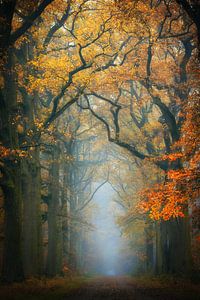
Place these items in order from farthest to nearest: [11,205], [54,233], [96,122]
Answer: [96,122]
[54,233]
[11,205]

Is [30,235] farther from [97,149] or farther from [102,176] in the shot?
[102,176]

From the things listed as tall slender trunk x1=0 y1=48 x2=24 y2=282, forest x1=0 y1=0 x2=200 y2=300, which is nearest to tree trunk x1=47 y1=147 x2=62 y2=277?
forest x1=0 y1=0 x2=200 y2=300

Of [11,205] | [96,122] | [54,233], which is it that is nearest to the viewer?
[11,205]

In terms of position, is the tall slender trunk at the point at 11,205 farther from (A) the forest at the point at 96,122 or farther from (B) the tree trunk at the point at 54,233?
(B) the tree trunk at the point at 54,233

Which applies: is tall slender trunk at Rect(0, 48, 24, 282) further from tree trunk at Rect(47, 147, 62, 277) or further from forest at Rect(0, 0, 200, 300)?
tree trunk at Rect(47, 147, 62, 277)

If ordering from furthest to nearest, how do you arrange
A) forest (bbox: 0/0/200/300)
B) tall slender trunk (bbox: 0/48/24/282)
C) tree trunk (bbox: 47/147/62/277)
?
tree trunk (bbox: 47/147/62/277)
tall slender trunk (bbox: 0/48/24/282)
forest (bbox: 0/0/200/300)

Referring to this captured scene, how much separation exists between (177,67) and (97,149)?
1504 cm

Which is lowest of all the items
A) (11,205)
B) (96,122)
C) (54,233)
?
(54,233)

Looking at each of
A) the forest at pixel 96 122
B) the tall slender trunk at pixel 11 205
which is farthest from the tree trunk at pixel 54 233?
the tall slender trunk at pixel 11 205

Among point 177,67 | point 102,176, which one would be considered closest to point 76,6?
point 177,67

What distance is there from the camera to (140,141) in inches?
830

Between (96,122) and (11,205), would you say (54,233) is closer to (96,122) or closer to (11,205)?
(11,205)

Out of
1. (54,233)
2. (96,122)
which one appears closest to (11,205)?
(54,233)

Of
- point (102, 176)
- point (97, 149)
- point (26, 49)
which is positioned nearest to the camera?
point (26, 49)
